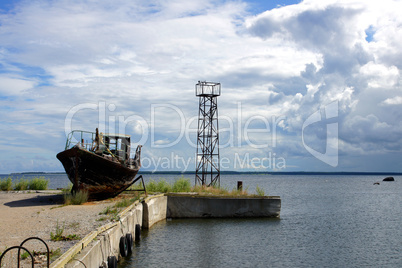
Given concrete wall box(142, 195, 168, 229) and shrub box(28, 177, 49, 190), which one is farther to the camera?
shrub box(28, 177, 49, 190)

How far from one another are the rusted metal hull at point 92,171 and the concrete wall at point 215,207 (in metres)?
3.78

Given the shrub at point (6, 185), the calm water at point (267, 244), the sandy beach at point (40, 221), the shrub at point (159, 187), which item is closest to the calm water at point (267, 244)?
the calm water at point (267, 244)

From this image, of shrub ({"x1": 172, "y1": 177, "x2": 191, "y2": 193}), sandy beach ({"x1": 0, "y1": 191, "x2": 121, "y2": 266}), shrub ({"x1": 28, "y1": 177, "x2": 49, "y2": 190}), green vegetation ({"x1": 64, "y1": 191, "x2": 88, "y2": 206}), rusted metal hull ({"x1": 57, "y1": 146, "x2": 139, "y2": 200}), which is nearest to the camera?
sandy beach ({"x1": 0, "y1": 191, "x2": 121, "y2": 266})

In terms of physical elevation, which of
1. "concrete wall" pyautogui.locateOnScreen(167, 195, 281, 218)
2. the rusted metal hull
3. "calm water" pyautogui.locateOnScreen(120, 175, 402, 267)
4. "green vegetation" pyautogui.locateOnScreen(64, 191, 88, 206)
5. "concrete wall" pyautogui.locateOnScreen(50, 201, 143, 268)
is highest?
the rusted metal hull

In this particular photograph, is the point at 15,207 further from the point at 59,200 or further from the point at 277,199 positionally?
the point at 277,199

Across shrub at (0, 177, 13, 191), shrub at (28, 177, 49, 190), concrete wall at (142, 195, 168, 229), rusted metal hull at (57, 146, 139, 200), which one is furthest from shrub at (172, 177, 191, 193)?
shrub at (0, 177, 13, 191)

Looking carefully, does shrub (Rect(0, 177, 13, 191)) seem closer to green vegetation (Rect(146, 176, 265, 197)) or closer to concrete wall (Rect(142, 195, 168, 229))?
green vegetation (Rect(146, 176, 265, 197))

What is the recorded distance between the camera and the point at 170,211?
24.3 meters

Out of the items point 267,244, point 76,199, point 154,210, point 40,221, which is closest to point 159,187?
point 154,210

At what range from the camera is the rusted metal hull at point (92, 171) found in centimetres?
2077

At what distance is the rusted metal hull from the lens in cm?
2077

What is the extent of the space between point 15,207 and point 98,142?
5864mm

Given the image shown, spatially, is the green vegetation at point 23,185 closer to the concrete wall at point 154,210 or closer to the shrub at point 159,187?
the shrub at point 159,187

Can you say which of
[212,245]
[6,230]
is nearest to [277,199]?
[212,245]
